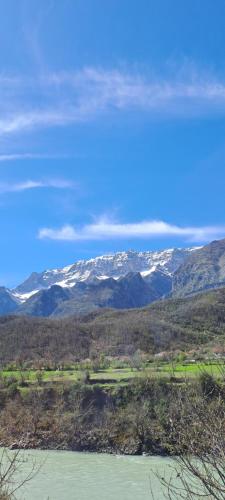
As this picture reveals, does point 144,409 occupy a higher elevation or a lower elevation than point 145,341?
lower

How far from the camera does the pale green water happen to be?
3083 centimetres

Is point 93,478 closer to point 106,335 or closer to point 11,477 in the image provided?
point 11,477

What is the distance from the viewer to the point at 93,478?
36.3 metres

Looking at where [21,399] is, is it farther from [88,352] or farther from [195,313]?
[195,313]

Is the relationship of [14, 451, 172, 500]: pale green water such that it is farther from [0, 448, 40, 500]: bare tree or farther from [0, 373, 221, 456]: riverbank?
[0, 373, 221, 456]: riverbank

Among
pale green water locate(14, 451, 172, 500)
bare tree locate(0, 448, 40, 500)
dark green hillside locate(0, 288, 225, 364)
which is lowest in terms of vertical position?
pale green water locate(14, 451, 172, 500)

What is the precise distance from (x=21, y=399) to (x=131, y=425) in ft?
43.8

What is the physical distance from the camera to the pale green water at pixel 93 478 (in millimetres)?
30828

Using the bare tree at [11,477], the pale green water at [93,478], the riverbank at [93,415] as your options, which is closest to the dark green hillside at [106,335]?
the riverbank at [93,415]

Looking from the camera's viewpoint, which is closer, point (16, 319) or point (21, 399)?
point (21, 399)

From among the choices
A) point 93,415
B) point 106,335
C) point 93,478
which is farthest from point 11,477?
point 106,335

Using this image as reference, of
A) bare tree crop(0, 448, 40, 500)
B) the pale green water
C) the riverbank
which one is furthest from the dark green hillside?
bare tree crop(0, 448, 40, 500)

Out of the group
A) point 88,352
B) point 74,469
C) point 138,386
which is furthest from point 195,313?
point 74,469

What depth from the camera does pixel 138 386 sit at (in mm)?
57344
